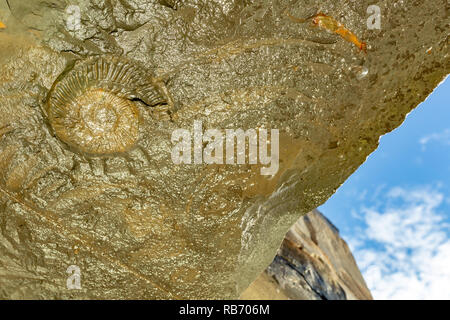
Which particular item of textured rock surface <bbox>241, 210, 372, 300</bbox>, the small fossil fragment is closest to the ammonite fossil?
the small fossil fragment

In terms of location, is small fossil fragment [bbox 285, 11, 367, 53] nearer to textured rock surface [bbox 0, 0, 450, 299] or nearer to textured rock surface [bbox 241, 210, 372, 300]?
textured rock surface [bbox 0, 0, 450, 299]

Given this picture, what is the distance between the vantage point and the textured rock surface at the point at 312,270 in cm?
315

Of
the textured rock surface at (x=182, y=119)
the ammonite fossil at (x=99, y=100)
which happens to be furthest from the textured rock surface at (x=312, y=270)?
the ammonite fossil at (x=99, y=100)

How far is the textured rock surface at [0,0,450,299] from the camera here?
1.59 meters

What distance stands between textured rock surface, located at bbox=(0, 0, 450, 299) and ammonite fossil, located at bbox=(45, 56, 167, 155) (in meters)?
0.04

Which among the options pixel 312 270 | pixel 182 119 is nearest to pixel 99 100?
pixel 182 119

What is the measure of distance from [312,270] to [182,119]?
2.42 meters

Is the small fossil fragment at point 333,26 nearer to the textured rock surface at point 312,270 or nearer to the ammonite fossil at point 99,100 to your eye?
the ammonite fossil at point 99,100

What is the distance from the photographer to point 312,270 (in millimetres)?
3516

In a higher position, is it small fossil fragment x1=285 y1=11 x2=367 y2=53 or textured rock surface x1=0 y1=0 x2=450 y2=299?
small fossil fragment x1=285 y1=11 x2=367 y2=53

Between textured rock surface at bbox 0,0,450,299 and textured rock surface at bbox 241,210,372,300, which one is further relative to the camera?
textured rock surface at bbox 241,210,372,300

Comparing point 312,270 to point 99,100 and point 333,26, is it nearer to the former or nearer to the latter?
point 333,26

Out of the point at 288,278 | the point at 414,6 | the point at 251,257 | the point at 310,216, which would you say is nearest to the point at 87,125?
the point at 251,257

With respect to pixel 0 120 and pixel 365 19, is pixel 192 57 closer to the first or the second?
pixel 365 19
